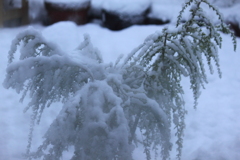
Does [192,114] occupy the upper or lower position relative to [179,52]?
upper

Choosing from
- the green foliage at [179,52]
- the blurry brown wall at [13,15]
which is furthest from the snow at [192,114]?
the green foliage at [179,52]

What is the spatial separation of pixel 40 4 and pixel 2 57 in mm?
1704

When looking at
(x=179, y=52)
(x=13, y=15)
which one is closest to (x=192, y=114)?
(x=179, y=52)

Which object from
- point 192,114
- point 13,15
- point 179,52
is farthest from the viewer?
point 13,15

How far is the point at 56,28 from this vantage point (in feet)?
11.4

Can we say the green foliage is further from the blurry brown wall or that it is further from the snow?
the blurry brown wall

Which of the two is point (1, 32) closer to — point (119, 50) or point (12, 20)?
point (12, 20)

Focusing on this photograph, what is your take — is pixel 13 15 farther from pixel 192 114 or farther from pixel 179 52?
pixel 179 52

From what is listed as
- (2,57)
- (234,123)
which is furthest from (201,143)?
(2,57)

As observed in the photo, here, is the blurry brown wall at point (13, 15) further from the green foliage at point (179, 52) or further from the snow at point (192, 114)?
the green foliage at point (179, 52)

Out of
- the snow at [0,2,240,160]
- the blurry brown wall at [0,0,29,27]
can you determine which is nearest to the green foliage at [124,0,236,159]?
the snow at [0,2,240,160]

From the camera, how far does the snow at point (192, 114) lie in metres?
2.15

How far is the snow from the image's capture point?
2148 mm

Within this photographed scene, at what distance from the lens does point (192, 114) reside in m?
2.74
